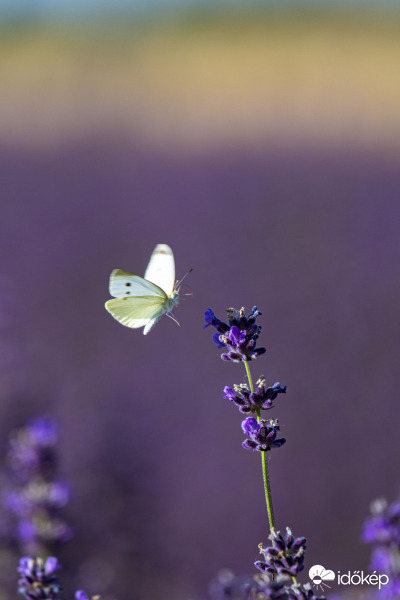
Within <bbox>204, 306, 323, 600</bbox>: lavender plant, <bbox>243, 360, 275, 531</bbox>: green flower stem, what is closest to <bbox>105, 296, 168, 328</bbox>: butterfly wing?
<bbox>204, 306, 323, 600</bbox>: lavender plant

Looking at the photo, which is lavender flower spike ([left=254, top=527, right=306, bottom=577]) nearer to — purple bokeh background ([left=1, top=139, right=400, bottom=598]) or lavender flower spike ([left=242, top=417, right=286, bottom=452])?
lavender flower spike ([left=242, top=417, right=286, bottom=452])

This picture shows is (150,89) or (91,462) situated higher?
(150,89)

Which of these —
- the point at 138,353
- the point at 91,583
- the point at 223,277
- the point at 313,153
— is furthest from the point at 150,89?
the point at 91,583

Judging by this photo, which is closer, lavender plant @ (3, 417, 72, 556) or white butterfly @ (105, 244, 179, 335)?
white butterfly @ (105, 244, 179, 335)

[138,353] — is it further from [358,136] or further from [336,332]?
[358,136]

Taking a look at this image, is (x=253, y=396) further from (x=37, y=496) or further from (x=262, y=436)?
(x=37, y=496)

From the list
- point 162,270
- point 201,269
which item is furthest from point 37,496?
point 201,269
